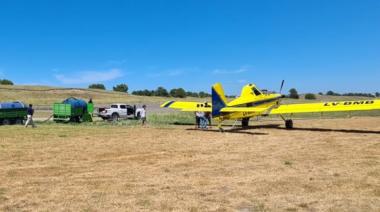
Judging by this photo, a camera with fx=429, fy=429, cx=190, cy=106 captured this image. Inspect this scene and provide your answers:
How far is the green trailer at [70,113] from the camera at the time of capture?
33844mm

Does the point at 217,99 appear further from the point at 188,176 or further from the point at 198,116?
the point at 188,176

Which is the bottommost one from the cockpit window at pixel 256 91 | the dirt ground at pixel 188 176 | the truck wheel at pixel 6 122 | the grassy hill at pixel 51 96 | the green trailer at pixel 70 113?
the dirt ground at pixel 188 176

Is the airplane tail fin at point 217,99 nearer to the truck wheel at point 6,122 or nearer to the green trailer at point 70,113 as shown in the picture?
the green trailer at point 70,113

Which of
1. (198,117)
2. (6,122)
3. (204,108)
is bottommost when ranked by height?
(6,122)

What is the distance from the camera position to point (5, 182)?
1041 cm

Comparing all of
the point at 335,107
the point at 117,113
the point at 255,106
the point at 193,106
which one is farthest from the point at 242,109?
the point at 117,113

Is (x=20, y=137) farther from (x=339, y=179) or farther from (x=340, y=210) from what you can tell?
(x=340, y=210)

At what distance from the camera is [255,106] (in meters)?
28.9

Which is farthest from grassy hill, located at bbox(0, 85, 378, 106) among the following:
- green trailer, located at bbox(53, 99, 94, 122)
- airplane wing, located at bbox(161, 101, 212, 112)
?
airplane wing, located at bbox(161, 101, 212, 112)

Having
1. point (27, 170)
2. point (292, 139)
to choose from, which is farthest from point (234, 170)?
point (292, 139)

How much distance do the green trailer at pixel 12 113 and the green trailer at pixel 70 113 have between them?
2566mm

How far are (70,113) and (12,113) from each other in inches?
167

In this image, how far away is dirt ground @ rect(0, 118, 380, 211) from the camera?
838cm

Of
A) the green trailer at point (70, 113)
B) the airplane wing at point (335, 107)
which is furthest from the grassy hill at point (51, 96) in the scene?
the airplane wing at point (335, 107)
